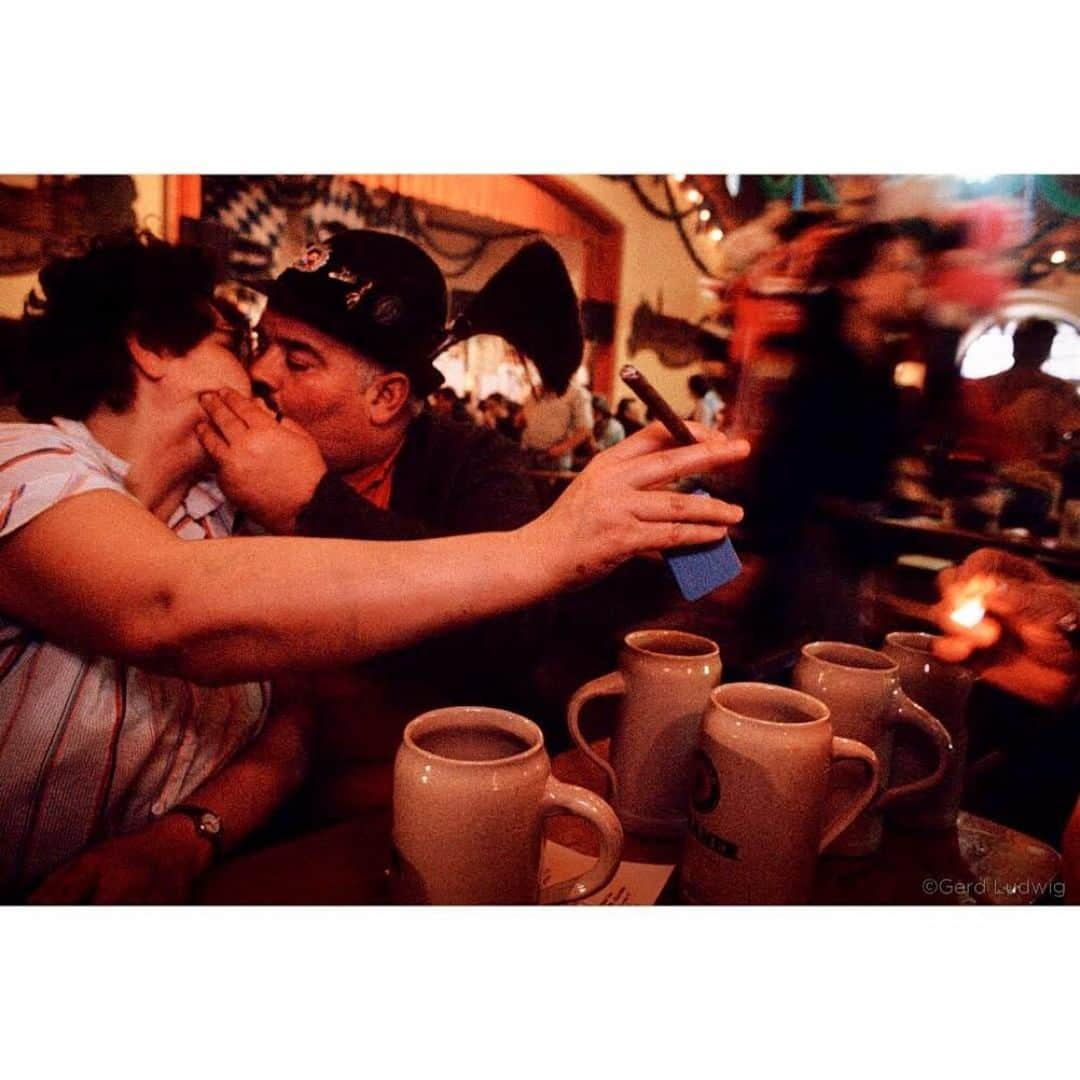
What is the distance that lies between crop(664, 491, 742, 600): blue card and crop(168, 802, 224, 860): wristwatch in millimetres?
586

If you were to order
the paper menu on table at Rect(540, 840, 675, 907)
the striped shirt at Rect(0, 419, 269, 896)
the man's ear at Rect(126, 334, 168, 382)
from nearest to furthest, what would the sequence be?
the paper menu on table at Rect(540, 840, 675, 907), the striped shirt at Rect(0, 419, 269, 896), the man's ear at Rect(126, 334, 168, 382)

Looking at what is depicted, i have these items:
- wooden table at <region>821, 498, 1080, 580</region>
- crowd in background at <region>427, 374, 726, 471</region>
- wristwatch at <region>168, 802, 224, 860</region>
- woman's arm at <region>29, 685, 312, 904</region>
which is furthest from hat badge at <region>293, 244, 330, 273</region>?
wooden table at <region>821, 498, 1080, 580</region>

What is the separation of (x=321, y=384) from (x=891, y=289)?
78cm

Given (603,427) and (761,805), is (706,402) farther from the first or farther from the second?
(761,805)

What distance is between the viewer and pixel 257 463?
93 centimetres

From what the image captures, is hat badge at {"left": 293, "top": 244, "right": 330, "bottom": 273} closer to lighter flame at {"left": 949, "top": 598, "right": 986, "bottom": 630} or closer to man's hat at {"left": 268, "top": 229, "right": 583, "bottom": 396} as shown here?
man's hat at {"left": 268, "top": 229, "right": 583, "bottom": 396}

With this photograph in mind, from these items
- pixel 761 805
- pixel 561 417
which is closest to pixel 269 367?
pixel 561 417

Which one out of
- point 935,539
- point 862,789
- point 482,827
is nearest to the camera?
point 482,827

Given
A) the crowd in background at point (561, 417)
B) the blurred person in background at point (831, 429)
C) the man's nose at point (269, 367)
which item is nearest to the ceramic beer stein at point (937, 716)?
the blurred person in background at point (831, 429)

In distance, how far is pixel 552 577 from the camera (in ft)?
2.57

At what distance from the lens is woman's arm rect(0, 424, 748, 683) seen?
2.39 feet

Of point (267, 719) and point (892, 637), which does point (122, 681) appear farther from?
point (892, 637)
